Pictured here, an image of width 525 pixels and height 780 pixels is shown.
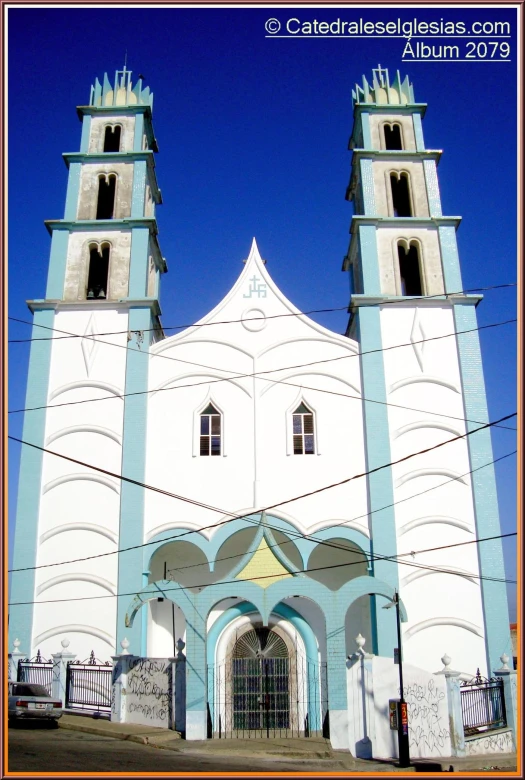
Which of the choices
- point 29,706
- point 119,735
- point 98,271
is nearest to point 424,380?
point 98,271

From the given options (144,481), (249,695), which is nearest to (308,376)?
(144,481)

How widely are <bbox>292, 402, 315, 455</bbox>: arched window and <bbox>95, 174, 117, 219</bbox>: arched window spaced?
383 inches

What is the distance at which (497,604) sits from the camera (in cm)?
1850

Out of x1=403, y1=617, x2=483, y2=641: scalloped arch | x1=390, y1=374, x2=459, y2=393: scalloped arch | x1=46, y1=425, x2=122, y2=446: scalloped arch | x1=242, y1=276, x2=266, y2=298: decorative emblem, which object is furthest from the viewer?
x1=242, y1=276, x2=266, y2=298: decorative emblem

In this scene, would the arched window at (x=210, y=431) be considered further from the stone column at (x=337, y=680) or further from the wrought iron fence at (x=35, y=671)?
the wrought iron fence at (x=35, y=671)

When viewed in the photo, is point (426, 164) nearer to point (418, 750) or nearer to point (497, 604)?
point (497, 604)

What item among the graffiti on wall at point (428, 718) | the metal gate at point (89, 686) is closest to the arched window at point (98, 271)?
the metal gate at point (89, 686)

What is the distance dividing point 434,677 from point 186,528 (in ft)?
23.9

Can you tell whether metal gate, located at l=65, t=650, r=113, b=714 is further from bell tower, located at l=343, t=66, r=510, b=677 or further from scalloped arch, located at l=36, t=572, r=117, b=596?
bell tower, located at l=343, t=66, r=510, b=677

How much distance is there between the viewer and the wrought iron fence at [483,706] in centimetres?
1557

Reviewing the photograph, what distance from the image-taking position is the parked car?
15461 millimetres

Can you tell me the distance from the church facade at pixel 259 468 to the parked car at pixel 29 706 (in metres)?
2.67

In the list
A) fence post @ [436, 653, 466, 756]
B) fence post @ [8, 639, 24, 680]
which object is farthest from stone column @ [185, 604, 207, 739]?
fence post @ [436, 653, 466, 756]

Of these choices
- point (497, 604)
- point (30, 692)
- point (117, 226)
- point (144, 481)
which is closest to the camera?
point (30, 692)
